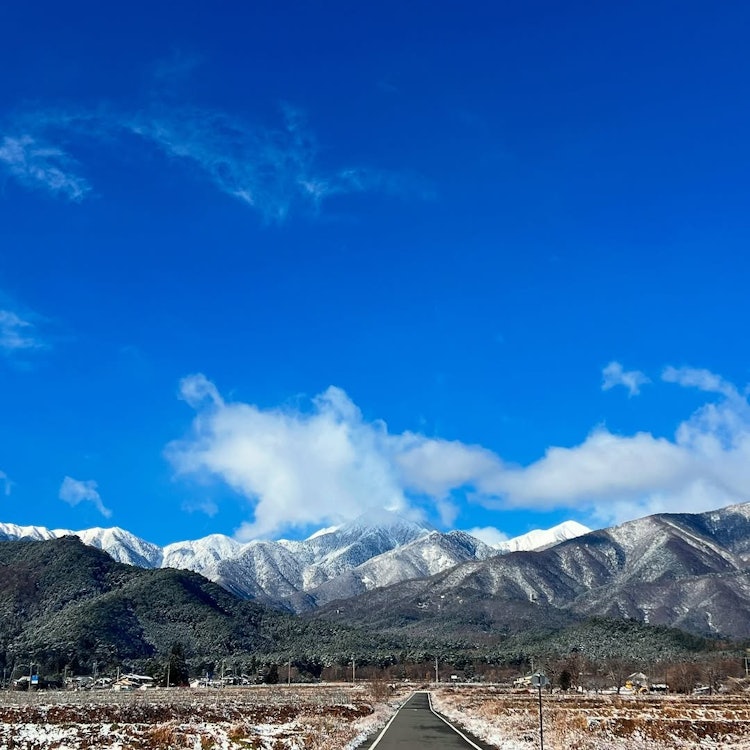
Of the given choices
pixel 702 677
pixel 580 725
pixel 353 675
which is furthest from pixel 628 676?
pixel 580 725

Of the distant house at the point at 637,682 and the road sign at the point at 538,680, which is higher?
the road sign at the point at 538,680

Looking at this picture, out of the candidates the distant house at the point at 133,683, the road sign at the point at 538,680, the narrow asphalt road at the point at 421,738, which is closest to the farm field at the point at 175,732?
the narrow asphalt road at the point at 421,738

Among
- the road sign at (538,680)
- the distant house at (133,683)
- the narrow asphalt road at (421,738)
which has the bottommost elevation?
the distant house at (133,683)

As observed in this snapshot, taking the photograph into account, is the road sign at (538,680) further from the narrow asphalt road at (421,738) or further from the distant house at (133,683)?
the distant house at (133,683)

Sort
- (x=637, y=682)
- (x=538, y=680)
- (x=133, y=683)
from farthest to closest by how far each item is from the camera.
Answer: (x=133, y=683) → (x=637, y=682) → (x=538, y=680)

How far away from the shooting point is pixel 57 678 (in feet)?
589

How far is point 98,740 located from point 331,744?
12.2 m

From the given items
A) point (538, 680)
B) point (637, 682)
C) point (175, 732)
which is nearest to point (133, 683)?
point (637, 682)

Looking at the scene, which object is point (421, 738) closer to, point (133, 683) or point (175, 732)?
point (175, 732)

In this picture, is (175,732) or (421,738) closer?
(421,738)

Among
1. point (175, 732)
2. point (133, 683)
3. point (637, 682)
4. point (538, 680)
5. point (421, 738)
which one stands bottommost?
point (637, 682)

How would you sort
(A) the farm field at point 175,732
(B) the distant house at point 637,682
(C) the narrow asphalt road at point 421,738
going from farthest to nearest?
(B) the distant house at point 637,682
(C) the narrow asphalt road at point 421,738
(A) the farm field at point 175,732

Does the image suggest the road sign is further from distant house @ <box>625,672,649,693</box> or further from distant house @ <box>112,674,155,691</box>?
distant house @ <box>112,674,155,691</box>

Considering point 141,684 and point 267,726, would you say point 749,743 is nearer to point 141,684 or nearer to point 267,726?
point 267,726
